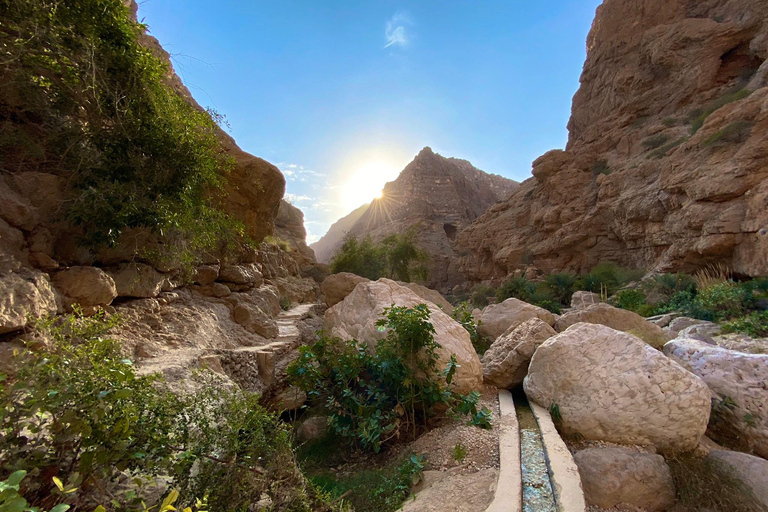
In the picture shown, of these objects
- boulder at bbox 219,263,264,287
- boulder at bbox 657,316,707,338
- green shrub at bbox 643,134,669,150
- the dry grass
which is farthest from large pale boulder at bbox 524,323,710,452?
green shrub at bbox 643,134,669,150

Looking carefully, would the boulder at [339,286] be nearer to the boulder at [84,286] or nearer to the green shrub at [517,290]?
the boulder at [84,286]

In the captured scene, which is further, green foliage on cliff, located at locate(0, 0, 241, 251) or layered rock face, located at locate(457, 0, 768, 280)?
layered rock face, located at locate(457, 0, 768, 280)

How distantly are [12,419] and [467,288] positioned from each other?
108 ft

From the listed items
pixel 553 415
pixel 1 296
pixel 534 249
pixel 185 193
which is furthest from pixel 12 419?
pixel 534 249

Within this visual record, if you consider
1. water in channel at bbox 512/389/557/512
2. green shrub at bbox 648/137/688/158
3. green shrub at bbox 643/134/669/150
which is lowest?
water in channel at bbox 512/389/557/512

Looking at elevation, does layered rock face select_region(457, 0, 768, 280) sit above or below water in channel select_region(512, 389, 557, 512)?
above

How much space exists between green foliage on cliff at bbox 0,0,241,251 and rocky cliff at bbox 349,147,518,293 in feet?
117

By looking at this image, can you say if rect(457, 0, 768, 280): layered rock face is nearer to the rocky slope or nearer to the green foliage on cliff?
the green foliage on cliff

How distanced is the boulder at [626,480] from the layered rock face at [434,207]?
117 ft

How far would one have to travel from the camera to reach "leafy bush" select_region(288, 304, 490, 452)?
3521 millimetres

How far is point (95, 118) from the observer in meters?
3.67

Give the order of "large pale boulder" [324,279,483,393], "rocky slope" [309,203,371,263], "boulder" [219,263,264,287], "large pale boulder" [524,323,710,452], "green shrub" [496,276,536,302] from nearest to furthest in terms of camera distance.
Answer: "large pale boulder" [524,323,710,452] < "large pale boulder" [324,279,483,393] < "boulder" [219,263,264,287] < "green shrub" [496,276,536,302] < "rocky slope" [309,203,371,263]

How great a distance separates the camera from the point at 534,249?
24.2 metres

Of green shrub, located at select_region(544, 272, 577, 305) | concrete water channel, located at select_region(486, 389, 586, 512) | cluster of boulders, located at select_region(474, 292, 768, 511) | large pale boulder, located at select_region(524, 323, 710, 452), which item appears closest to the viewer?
concrete water channel, located at select_region(486, 389, 586, 512)
